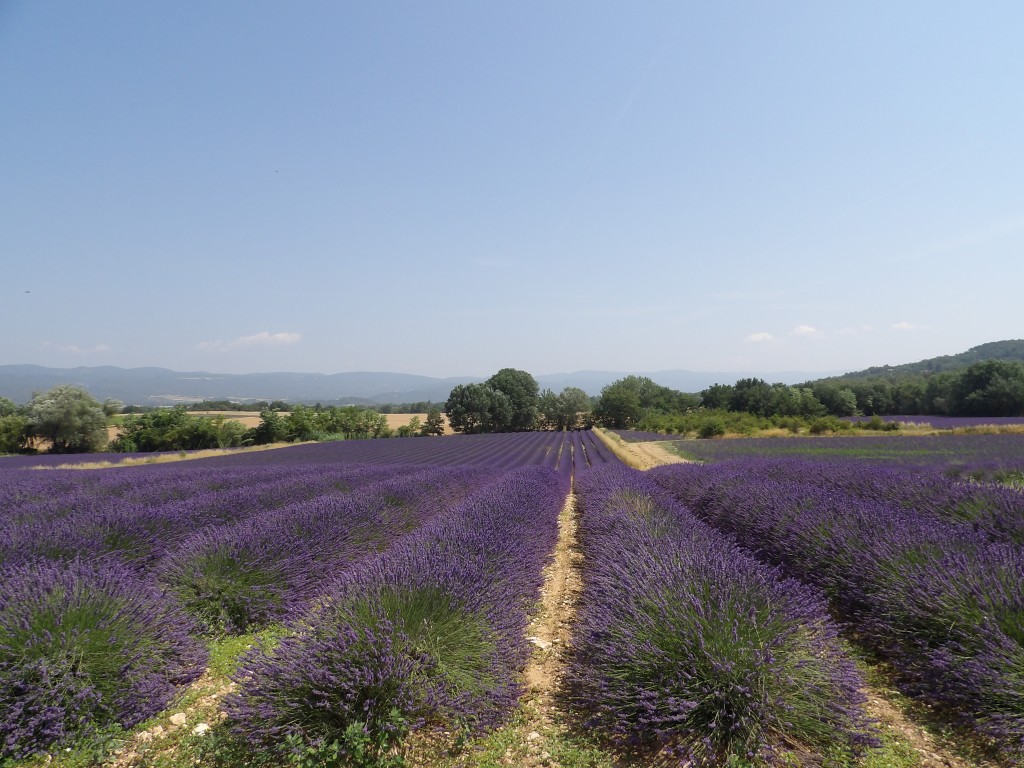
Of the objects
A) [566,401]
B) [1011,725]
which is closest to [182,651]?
[1011,725]

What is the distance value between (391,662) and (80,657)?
1.74 metres

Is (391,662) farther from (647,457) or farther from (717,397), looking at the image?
(717,397)

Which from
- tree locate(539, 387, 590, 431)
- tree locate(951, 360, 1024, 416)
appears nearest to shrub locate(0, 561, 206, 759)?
tree locate(951, 360, 1024, 416)

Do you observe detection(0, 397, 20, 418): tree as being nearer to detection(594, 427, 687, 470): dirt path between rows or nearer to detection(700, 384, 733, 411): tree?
detection(594, 427, 687, 470): dirt path between rows

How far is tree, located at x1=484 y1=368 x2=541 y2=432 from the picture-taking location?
49656 millimetres

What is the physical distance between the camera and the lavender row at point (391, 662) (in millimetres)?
2047

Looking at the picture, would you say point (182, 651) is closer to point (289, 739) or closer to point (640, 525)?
point (289, 739)

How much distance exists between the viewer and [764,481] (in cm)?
679

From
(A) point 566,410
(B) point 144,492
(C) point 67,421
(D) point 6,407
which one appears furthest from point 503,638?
(D) point 6,407

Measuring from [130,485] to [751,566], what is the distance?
10.4 metres

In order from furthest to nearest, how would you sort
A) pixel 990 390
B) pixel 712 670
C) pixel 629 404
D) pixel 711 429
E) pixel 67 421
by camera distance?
pixel 629 404, pixel 990 390, pixel 67 421, pixel 711 429, pixel 712 670

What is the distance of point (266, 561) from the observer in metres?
3.85

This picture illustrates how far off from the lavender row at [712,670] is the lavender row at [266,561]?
2.02 meters

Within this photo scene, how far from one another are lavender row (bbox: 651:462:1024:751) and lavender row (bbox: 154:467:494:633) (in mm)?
3744
